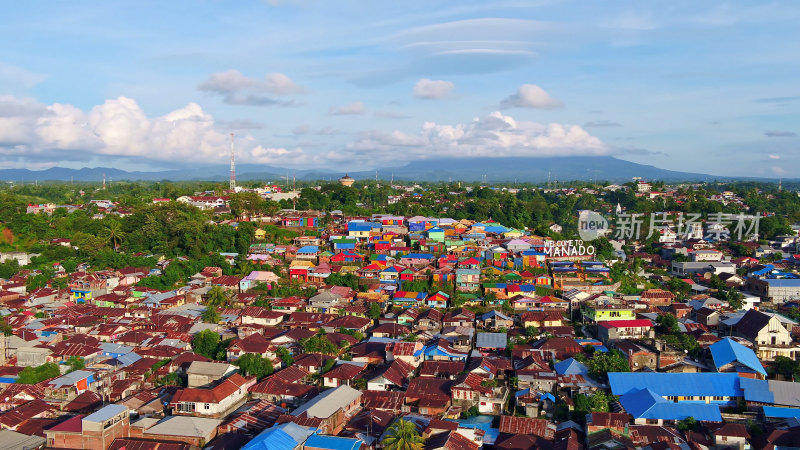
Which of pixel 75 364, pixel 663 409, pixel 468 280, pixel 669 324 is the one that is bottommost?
pixel 75 364

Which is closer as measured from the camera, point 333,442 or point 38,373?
point 333,442

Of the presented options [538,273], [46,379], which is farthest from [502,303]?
[46,379]

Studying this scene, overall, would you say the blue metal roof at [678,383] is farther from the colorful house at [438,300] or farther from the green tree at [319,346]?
the colorful house at [438,300]

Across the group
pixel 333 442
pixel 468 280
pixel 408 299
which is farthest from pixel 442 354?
pixel 468 280

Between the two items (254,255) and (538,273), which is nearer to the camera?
(538,273)

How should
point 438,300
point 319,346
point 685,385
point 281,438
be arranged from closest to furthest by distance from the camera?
1. point 281,438
2. point 685,385
3. point 319,346
4. point 438,300

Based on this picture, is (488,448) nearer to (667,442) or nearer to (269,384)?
(667,442)

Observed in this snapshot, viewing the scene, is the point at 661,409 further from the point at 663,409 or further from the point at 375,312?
the point at 375,312

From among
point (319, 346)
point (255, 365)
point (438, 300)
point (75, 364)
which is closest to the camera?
point (255, 365)
